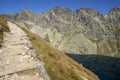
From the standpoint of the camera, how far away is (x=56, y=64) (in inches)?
838

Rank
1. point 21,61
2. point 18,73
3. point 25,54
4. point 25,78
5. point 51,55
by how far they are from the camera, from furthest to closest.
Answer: point 51,55 < point 25,54 < point 21,61 < point 18,73 < point 25,78

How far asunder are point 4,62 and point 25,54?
2.12m

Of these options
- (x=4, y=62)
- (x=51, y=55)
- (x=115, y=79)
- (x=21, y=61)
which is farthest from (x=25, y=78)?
(x=115, y=79)

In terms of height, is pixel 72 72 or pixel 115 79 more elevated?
pixel 72 72

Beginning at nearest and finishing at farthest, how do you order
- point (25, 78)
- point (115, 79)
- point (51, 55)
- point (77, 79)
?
point (25, 78) → point (77, 79) → point (51, 55) → point (115, 79)

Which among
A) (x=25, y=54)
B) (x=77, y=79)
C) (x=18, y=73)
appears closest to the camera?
(x=18, y=73)

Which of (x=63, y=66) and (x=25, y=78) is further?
(x=63, y=66)

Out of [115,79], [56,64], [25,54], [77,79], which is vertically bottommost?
[115,79]

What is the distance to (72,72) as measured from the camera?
68.6ft

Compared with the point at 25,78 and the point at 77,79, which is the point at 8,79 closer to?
the point at 25,78

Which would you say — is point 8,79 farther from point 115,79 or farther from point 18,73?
point 115,79

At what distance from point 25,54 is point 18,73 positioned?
16.3ft

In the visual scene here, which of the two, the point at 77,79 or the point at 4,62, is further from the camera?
the point at 77,79

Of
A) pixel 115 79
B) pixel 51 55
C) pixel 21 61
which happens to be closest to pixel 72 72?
pixel 51 55
